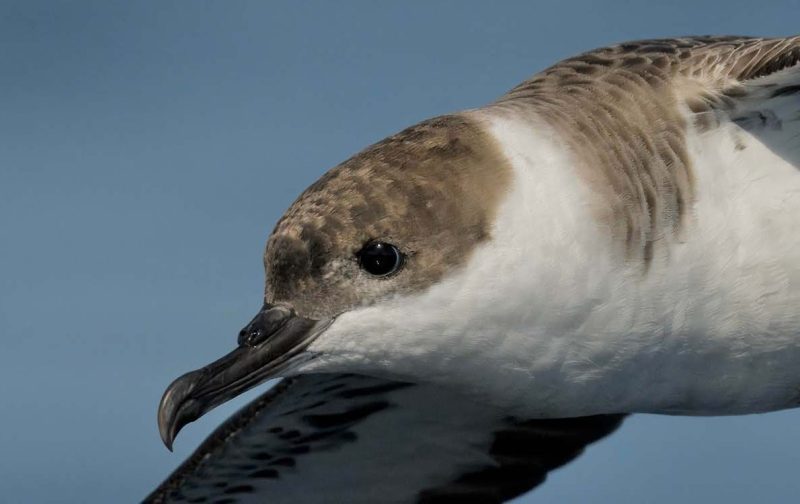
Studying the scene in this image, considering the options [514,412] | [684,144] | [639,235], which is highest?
[684,144]

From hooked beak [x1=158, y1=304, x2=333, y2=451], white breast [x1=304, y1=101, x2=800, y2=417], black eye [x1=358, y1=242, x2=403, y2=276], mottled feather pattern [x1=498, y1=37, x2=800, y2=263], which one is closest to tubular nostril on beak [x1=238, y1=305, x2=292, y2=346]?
hooked beak [x1=158, y1=304, x2=333, y2=451]

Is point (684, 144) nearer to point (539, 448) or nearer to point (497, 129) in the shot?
point (497, 129)

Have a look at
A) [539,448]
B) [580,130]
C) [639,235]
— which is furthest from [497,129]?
[539,448]

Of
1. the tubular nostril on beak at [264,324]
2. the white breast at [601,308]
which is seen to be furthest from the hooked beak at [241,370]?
the white breast at [601,308]

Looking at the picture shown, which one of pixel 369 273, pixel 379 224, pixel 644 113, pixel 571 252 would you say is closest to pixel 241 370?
pixel 369 273

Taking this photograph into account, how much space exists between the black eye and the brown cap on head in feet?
0.07

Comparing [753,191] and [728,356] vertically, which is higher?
[753,191]

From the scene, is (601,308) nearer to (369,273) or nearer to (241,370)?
(369,273)

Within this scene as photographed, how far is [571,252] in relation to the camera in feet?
18.4

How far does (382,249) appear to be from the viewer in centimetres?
541

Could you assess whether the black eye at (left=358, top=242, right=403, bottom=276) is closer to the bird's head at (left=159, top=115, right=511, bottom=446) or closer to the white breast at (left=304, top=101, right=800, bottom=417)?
the bird's head at (left=159, top=115, right=511, bottom=446)

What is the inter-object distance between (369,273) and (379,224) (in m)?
0.19

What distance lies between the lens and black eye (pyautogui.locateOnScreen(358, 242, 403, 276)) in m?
5.41

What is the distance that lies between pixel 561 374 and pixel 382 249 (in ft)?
3.07
